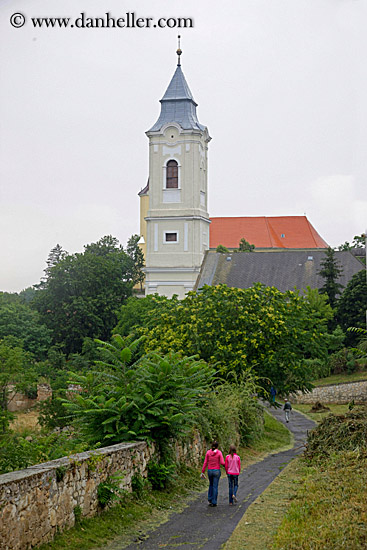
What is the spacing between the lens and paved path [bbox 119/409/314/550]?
31.3ft

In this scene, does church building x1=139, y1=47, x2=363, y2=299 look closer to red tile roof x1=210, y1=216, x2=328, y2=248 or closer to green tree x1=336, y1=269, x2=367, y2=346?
green tree x1=336, y1=269, x2=367, y2=346

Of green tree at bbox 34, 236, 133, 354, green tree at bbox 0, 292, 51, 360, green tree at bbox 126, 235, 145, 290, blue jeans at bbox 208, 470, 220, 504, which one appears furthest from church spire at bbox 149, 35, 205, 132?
blue jeans at bbox 208, 470, 220, 504

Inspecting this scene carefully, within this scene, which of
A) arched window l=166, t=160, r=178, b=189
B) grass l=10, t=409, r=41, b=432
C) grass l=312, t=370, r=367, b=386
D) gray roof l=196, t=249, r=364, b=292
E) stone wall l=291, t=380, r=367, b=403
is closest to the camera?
grass l=10, t=409, r=41, b=432

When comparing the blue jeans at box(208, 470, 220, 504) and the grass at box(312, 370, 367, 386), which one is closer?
the blue jeans at box(208, 470, 220, 504)

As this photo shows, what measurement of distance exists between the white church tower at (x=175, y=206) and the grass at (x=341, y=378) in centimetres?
1856

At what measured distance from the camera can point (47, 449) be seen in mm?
11305

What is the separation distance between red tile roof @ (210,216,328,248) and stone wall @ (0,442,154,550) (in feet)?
252

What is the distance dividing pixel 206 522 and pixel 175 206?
4918cm

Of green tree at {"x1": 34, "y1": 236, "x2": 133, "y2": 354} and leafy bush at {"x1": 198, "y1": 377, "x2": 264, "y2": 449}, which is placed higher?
green tree at {"x1": 34, "y1": 236, "x2": 133, "y2": 354}

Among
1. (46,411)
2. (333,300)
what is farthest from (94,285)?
(46,411)

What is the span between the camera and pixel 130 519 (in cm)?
1072

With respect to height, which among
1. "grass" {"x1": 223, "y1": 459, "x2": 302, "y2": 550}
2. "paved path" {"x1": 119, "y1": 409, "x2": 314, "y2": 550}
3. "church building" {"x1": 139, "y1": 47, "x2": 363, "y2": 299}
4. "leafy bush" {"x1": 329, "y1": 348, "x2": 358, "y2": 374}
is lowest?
"paved path" {"x1": 119, "y1": 409, "x2": 314, "y2": 550}

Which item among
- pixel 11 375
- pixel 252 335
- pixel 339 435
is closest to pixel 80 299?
pixel 11 375

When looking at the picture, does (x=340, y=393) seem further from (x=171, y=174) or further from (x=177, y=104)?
(x=177, y=104)
